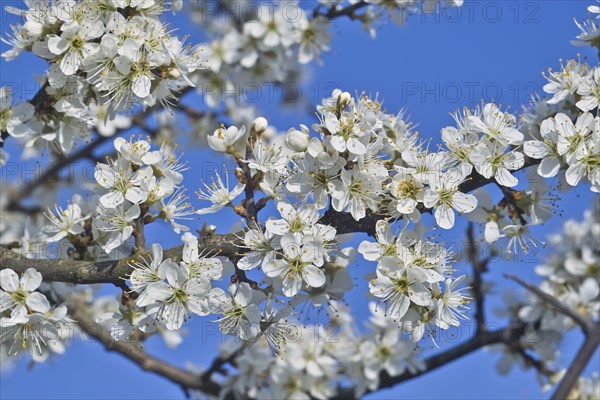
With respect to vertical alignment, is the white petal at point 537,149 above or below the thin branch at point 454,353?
above

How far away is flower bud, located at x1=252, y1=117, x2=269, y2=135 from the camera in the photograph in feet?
11.1

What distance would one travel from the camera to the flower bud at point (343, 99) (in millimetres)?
3082

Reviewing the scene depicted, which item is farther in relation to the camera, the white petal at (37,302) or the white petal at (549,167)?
the white petal at (37,302)

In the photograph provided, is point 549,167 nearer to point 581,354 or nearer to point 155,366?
point 581,354

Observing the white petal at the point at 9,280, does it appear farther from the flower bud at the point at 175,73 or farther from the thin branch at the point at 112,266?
the flower bud at the point at 175,73

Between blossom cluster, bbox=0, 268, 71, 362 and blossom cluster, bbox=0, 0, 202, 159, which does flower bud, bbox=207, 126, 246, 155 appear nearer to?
blossom cluster, bbox=0, 0, 202, 159

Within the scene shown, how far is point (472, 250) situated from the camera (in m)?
4.16

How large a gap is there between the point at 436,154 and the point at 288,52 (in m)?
2.36

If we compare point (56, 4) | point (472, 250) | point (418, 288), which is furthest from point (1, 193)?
point (418, 288)

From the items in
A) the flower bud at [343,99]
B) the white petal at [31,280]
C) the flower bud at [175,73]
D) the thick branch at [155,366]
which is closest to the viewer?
the flower bud at [343,99]

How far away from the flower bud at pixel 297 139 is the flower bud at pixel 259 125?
416 millimetres

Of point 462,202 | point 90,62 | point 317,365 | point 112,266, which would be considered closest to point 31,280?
point 112,266

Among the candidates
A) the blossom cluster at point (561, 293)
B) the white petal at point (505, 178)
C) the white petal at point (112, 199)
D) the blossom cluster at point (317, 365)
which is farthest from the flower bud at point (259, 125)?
the blossom cluster at point (561, 293)

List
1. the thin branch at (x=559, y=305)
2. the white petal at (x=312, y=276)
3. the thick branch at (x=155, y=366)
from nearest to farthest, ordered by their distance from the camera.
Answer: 1. the thin branch at (x=559, y=305)
2. the white petal at (x=312, y=276)
3. the thick branch at (x=155, y=366)
